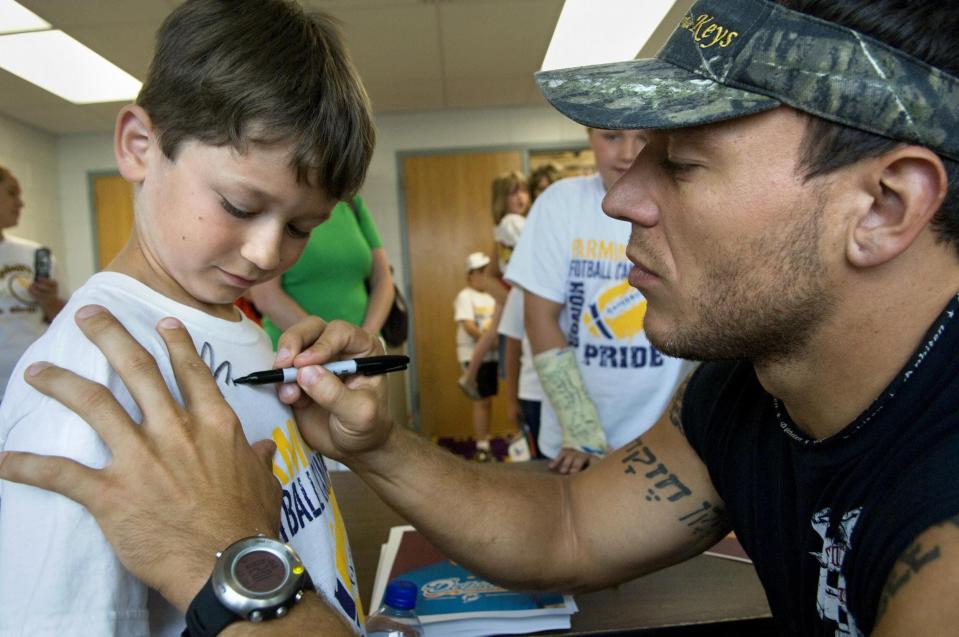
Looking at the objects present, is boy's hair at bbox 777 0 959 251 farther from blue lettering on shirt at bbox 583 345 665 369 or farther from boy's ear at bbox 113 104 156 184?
blue lettering on shirt at bbox 583 345 665 369

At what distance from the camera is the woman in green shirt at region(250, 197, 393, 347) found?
2.23m

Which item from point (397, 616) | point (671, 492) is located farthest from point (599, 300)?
point (397, 616)

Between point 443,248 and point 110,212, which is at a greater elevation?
point 110,212

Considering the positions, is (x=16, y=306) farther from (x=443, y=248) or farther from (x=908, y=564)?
(x=443, y=248)

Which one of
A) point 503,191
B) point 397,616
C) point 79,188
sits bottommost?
point 397,616

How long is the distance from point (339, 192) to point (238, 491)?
0.47 metres

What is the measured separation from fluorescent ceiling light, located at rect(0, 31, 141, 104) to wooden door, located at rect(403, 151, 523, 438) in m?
2.45

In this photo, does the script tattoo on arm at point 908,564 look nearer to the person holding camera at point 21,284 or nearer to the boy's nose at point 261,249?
the boy's nose at point 261,249

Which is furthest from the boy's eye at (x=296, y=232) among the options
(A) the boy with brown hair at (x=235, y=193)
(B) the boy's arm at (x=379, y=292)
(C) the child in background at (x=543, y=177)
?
(C) the child in background at (x=543, y=177)

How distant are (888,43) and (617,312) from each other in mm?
1250

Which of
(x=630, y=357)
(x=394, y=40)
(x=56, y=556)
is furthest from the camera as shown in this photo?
(x=394, y=40)

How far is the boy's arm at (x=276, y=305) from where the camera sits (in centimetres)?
221

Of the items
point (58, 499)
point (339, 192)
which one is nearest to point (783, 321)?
point (339, 192)

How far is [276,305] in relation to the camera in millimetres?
2223
